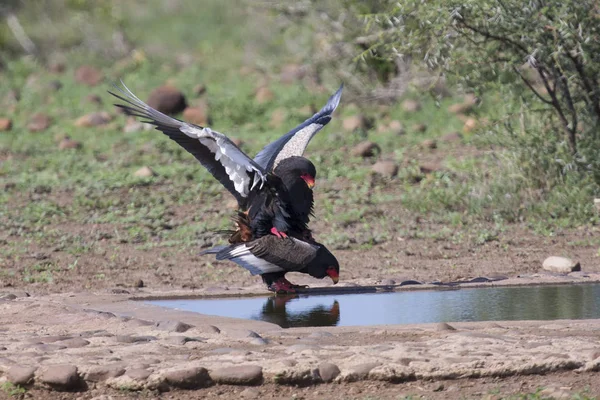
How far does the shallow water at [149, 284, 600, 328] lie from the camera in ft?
17.4

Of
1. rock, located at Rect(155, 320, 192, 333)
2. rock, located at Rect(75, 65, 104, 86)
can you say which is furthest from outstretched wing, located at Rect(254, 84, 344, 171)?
rock, located at Rect(75, 65, 104, 86)

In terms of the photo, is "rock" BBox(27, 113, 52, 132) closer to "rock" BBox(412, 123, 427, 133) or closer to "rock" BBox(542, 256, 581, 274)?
"rock" BBox(412, 123, 427, 133)

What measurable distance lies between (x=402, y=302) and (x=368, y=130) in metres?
6.82

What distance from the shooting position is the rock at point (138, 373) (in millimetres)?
4012

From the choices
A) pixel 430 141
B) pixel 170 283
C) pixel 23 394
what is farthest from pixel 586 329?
pixel 430 141

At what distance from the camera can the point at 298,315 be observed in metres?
5.48

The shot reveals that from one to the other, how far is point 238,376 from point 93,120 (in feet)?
33.5

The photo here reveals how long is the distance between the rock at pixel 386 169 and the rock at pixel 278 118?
271cm

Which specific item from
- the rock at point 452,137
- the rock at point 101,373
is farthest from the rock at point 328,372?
the rock at point 452,137

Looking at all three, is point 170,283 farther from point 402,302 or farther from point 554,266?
point 554,266

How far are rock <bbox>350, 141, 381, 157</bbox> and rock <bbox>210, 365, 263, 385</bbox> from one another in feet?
24.1

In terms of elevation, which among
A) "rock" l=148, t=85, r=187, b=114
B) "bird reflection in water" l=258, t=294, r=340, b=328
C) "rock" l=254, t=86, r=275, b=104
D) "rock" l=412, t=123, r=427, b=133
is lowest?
"bird reflection in water" l=258, t=294, r=340, b=328

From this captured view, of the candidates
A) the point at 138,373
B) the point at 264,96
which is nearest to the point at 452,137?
the point at 264,96

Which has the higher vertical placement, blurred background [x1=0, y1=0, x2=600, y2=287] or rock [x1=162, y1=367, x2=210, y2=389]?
blurred background [x1=0, y1=0, x2=600, y2=287]
